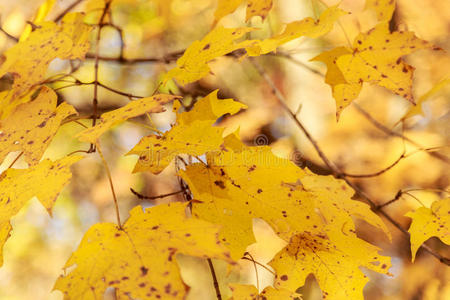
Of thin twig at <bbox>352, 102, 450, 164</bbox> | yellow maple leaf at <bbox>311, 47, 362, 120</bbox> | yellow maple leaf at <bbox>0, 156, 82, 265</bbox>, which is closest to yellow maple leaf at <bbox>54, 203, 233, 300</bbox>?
yellow maple leaf at <bbox>0, 156, 82, 265</bbox>

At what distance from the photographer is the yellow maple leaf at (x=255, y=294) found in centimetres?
42

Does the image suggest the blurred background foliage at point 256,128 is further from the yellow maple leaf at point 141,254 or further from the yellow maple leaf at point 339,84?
the yellow maple leaf at point 141,254

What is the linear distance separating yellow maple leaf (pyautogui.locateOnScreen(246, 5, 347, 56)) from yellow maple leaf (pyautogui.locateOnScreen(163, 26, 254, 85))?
0.03 meters

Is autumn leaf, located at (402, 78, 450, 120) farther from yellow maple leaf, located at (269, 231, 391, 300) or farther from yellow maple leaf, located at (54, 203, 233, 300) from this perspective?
yellow maple leaf, located at (54, 203, 233, 300)

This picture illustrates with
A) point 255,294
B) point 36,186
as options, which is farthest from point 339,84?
point 36,186

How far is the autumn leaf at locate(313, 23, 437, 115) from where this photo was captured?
0.51 m

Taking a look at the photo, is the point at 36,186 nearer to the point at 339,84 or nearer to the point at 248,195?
the point at 248,195

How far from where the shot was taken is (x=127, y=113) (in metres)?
0.34

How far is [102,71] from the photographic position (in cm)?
90

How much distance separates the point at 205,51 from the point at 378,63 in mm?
265

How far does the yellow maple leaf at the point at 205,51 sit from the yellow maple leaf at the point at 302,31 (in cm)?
3

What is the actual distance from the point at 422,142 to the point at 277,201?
1.94 feet

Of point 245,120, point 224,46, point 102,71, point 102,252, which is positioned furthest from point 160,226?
point 102,71

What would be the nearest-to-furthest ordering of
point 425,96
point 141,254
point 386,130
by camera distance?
point 141,254, point 425,96, point 386,130
